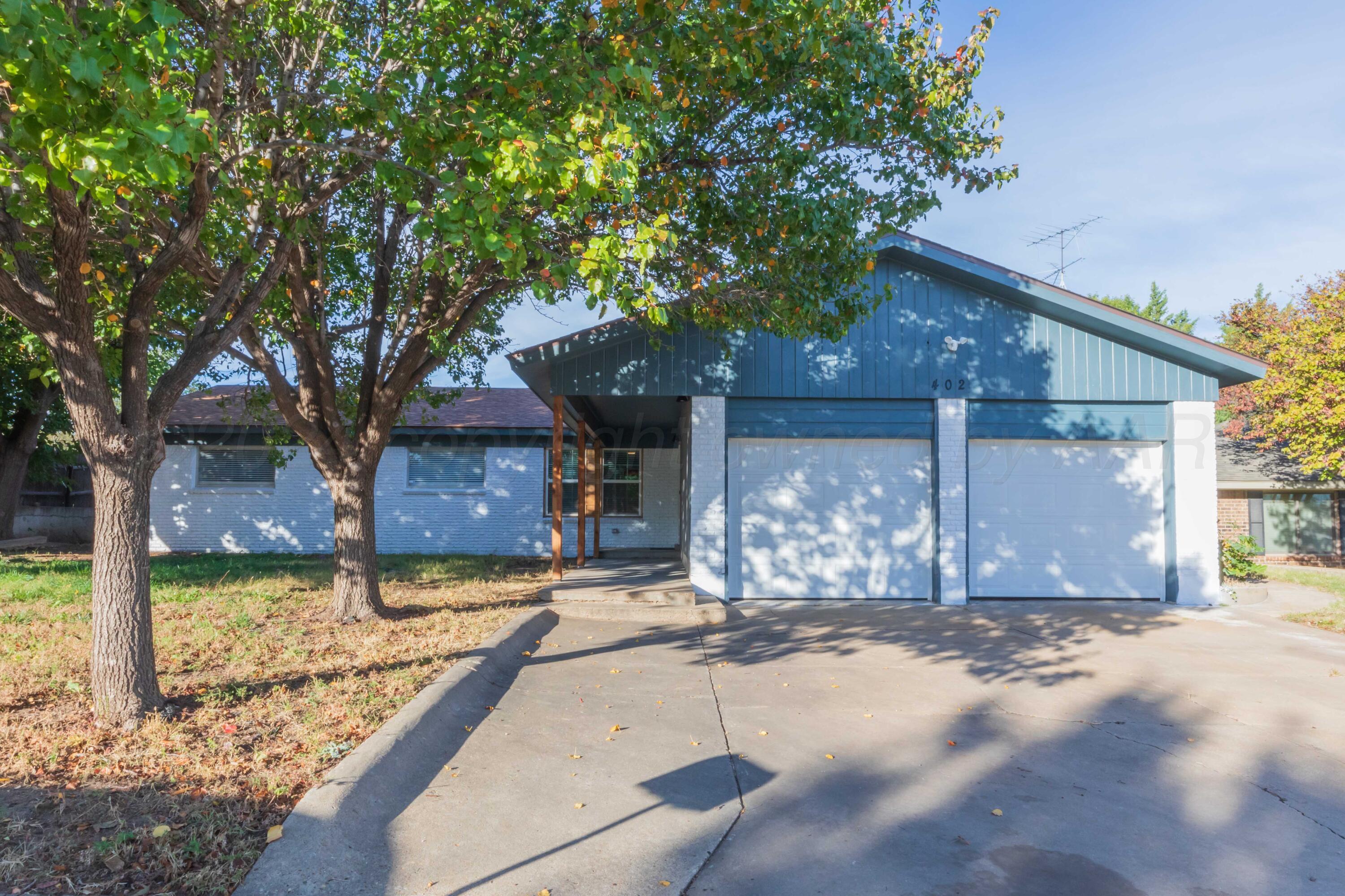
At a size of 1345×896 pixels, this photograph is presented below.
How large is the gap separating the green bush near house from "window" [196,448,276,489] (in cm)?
1938

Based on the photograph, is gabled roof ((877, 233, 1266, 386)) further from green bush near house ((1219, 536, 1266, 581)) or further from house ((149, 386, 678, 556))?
house ((149, 386, 678, 556))

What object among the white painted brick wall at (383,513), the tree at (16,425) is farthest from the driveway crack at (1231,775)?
the tree at (16,425)

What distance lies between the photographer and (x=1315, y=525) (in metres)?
19.8

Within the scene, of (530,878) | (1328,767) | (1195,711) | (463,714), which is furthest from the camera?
(1195,711)

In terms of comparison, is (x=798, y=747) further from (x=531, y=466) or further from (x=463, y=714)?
(x=531, y=466)

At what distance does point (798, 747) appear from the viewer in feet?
17.2

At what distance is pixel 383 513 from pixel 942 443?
12033mm

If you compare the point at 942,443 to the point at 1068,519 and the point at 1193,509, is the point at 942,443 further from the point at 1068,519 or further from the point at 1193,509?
the point at 1193,509

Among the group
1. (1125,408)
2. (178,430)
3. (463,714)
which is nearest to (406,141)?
(463,714)

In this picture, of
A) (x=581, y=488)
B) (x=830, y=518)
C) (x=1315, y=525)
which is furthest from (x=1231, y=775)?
(x=1315, y=525)

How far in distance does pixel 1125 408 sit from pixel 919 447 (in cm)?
308

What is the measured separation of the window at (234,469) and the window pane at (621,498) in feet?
24.1

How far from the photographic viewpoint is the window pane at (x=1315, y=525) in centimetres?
1977

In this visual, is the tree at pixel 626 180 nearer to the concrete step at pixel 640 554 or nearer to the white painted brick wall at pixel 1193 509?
the white painted brick wall at pixel 1193 509
